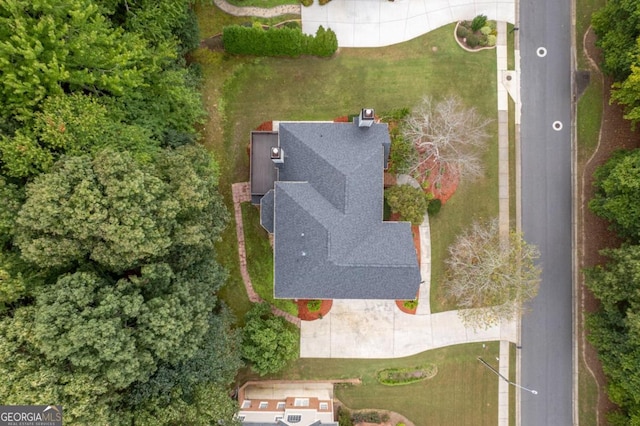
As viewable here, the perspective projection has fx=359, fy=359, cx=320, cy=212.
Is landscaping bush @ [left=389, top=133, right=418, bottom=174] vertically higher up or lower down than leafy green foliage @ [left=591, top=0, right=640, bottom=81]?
lower down

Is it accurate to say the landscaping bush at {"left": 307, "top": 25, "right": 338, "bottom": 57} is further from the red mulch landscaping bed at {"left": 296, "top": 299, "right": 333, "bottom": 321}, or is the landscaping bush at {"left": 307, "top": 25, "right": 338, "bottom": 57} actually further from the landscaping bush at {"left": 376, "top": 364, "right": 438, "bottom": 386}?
the landscaping bush at {"left": 376, "top": 364, "right": 438, "bottom": 386}

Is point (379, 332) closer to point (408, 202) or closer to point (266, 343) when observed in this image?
point (266, 343)

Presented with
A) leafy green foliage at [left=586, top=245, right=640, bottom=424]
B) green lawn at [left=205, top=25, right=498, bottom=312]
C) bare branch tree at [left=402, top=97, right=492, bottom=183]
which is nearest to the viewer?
leafy green foliage at [left=586, top=245, right=640, bottom=424]

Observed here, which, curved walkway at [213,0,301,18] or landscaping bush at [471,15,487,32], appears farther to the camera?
curved walkway at [213,0,301,18]

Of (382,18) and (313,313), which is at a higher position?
(382,18)

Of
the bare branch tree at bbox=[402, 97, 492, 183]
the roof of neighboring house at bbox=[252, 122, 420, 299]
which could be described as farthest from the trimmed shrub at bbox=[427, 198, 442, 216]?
the roof of neighboring house at bbox=[252, 122, 420, 299]

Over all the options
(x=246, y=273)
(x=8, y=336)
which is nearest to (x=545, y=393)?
(x=246, y=273)

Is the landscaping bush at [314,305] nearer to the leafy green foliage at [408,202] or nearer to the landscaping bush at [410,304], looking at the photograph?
the landscaping bush at [410,304]

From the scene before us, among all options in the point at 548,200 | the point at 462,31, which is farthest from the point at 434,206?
the point at 462,31
